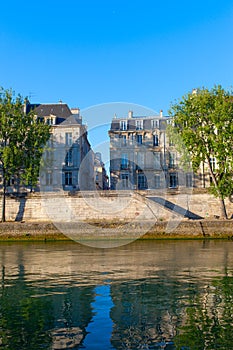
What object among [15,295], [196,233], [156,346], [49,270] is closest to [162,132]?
[196,233]

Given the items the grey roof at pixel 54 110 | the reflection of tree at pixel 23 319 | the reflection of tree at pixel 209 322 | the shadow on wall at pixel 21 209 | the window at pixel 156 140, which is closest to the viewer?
the reflection of tree at pixel 209 322

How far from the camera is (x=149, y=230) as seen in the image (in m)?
35.1

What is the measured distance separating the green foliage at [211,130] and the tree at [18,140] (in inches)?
594

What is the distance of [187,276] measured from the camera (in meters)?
14.2

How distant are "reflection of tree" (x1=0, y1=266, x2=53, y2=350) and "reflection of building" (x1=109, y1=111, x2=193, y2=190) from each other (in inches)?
1842

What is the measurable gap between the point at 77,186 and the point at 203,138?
2052cm

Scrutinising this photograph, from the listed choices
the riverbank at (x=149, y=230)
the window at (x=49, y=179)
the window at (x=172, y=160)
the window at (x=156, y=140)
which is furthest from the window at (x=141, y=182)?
the riverbank at (x=149, y=230)

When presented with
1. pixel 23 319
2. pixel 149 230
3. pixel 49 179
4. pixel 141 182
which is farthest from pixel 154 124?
pixel 23 319

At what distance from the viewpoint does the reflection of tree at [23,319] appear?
724 cm

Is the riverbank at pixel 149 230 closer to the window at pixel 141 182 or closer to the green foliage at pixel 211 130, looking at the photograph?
the green foliage at pixel 211 130

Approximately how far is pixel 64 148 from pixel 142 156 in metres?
11.6

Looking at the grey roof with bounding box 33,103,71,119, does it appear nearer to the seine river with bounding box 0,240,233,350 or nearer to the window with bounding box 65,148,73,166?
the window with bounding box 65,148,73,166

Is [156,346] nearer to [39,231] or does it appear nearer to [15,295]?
[15,295]

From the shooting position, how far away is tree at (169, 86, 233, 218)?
129ft
